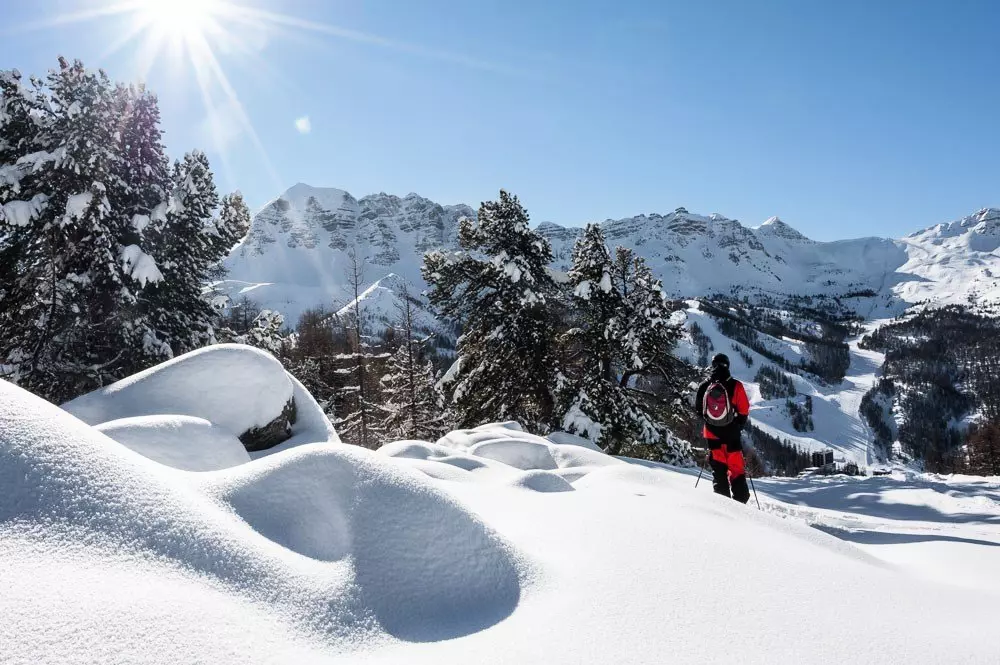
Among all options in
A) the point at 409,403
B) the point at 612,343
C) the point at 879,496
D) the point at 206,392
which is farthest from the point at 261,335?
the point at 879,496

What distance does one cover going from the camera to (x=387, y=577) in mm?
2393

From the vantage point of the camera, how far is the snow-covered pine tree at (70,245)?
10898 millimetres

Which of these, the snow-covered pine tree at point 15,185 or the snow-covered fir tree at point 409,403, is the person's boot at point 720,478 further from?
the snow-covered fir tree at point 409,403

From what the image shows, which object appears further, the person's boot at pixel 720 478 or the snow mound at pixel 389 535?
the person's boot at pixel 720 478

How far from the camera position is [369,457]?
3.11 m

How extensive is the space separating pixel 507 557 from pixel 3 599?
201cm

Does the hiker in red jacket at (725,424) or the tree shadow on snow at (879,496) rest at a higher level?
the hiker in red jacket at (725,424)

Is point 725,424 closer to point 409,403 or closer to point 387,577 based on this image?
point 387,577

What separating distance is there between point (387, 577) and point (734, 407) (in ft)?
20.0

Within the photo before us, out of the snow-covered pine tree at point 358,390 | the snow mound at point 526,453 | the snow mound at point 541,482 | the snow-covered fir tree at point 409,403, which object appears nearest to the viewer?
the snow mound at point 541,482

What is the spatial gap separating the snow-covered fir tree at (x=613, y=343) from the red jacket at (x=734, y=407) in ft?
25.3

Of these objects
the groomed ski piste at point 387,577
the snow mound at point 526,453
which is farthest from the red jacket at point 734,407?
the groomed ski piste at point 387,577

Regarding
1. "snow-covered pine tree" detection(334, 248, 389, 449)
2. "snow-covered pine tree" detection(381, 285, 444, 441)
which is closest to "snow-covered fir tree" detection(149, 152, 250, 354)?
"snow-covered pine tree" detection(334, 248, 389, 449)

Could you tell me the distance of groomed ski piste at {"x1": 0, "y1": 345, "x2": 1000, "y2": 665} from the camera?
160 cm
